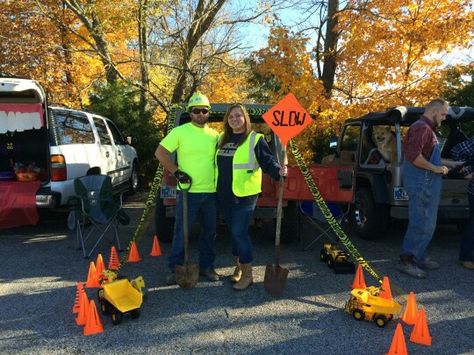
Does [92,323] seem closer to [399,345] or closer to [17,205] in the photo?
[399,345]

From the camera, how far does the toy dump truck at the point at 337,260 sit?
193 inches

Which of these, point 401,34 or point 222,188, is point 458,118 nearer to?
point 401,34

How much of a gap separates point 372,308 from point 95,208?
392 centimetres

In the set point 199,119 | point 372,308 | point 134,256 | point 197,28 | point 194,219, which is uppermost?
point 197,28

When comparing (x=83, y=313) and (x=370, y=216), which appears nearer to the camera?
(x=83, y=313)

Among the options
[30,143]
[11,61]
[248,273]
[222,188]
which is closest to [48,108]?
[30,143]

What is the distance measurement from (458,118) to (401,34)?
3115 mm

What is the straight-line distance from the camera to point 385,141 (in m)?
6.80

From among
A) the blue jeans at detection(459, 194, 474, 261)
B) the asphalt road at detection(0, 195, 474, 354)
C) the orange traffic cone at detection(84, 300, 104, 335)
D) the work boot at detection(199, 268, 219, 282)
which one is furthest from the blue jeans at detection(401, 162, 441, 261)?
the orange traffic cone at detection(84, 300, 104, 335)

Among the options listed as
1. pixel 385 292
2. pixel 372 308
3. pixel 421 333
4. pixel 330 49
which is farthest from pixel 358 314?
Answer: pixel 330 49

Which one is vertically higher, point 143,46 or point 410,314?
point 143,46

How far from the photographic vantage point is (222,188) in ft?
14.3

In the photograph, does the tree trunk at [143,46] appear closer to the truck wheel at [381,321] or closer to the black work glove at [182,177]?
the black work glove at [182,177]

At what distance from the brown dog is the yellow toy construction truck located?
4.37 metres
